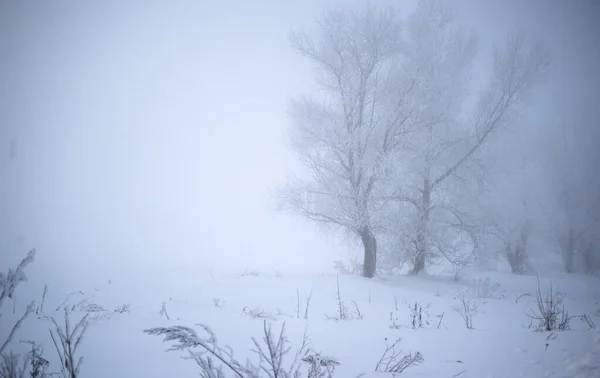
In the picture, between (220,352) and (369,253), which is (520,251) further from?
(220,352)

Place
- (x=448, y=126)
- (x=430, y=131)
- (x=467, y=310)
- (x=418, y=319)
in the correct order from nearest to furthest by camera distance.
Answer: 1. (x=418, y=319)
2. (x=467, y=310)
3. (x=430, y=131)
4. (x=448, y=126)

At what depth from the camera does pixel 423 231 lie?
9664 millimetres

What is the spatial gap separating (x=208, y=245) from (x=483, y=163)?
3080cm

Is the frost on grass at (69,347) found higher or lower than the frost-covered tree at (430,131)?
lower

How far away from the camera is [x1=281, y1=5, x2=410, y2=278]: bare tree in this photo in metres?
9.23

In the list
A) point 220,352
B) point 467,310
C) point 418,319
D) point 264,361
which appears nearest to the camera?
point 220,352

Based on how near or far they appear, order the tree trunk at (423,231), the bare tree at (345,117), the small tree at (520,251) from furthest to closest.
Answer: the small tree at (520,251), the tree trunk at (423,231), the bare tree at (345,117)

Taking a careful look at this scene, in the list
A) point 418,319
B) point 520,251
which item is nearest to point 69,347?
point 418,319

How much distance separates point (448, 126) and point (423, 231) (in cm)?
399

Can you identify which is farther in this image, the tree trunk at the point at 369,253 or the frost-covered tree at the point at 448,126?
the frost-covered tree at the point at 448,126

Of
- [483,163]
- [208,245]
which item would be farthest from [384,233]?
[208,245]

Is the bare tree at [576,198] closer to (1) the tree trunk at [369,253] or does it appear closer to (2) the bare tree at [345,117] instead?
(1) the tree trunk at [369,253]

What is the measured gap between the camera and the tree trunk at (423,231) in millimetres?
9656

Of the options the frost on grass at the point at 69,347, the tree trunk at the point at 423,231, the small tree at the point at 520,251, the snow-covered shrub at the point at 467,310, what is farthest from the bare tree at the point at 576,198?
the frost on grass at the point at 69,347
